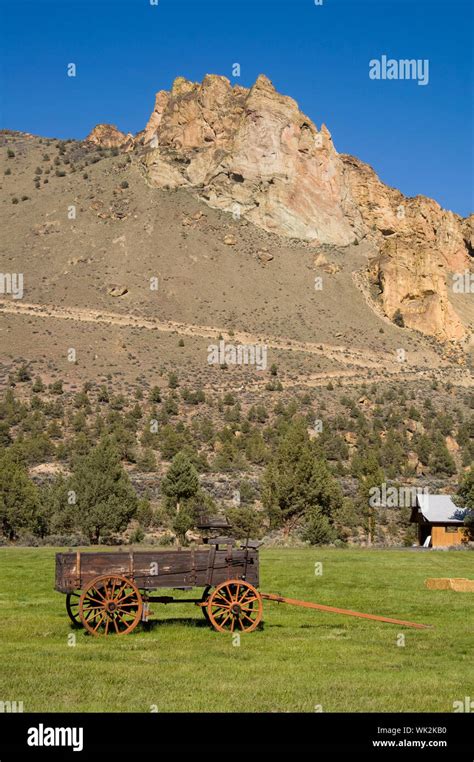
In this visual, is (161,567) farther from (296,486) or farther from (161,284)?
(161,284)

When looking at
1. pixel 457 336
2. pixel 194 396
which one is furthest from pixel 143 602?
pixel 457 336

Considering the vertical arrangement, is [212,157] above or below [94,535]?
above

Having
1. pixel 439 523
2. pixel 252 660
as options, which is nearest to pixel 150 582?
pixel 252 660

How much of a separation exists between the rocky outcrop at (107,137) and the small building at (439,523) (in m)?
118

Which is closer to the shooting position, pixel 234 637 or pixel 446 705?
pixel 446 705

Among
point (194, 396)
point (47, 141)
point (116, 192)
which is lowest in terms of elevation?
point (194, 396)

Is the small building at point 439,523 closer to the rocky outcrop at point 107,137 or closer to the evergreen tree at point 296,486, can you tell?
the evergreen tree at point 296,486

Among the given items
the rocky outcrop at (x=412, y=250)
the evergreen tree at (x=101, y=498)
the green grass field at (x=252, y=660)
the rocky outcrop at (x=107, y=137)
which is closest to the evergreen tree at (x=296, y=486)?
the evergreen tree at (x=101, y=498)

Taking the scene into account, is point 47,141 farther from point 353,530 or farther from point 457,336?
point 353,530

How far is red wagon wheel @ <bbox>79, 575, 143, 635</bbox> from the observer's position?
12.8m

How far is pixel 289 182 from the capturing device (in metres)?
119
